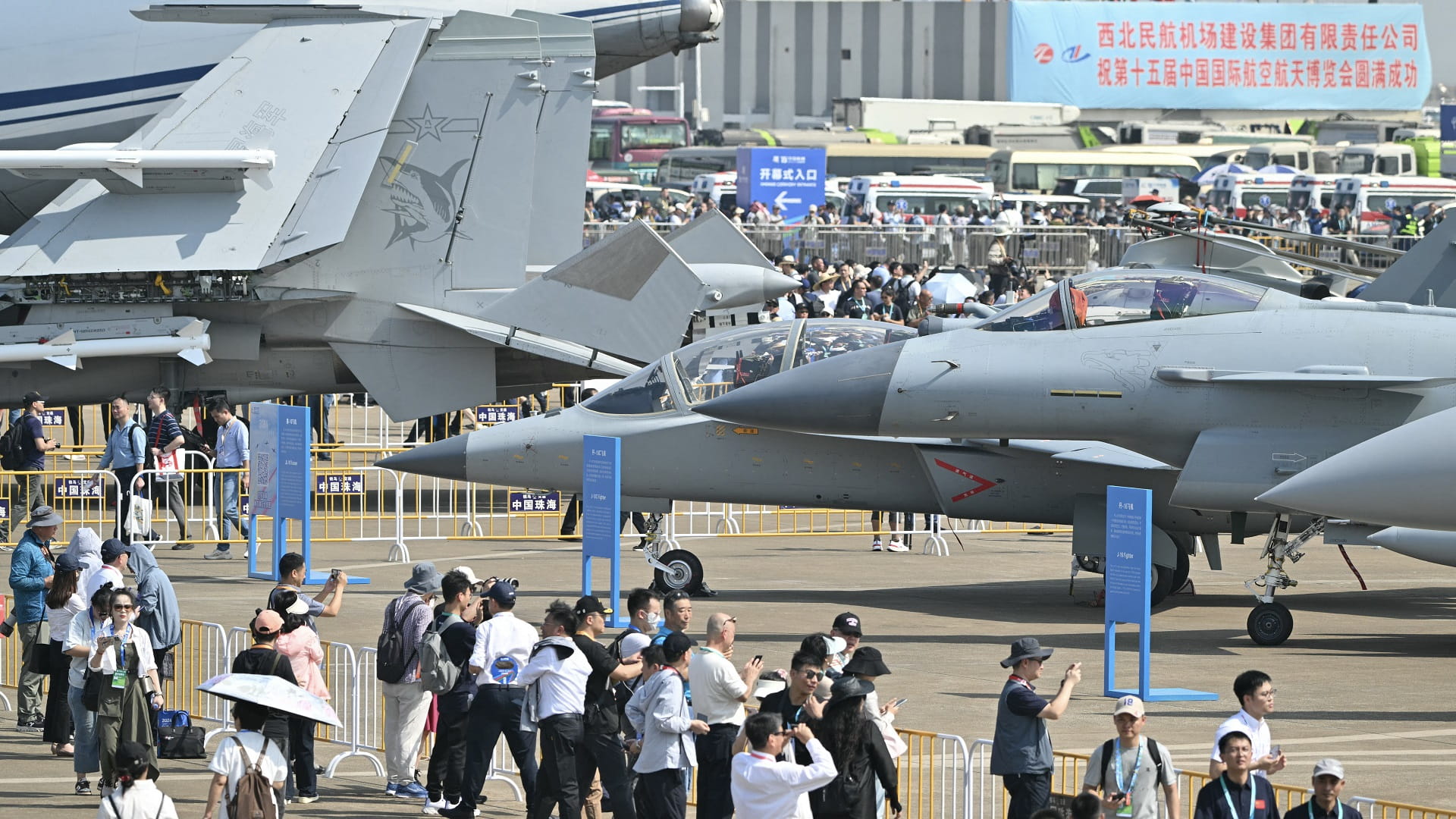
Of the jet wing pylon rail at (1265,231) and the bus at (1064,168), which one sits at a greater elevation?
the bus at (1064,168)

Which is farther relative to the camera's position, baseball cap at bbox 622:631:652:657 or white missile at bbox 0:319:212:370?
white missile at bbox 0:319:212:370

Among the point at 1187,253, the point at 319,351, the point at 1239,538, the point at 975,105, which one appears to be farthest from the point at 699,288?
the point at 975,105

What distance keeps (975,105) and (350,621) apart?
75.2m

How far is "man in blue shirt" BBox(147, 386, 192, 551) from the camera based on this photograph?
18.2 metres

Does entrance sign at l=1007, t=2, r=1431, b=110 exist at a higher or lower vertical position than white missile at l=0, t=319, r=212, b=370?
higher

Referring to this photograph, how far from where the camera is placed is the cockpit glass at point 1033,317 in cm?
1473

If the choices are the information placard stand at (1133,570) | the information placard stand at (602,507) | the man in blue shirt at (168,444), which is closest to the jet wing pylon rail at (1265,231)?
the information placard stand at (1133,570)

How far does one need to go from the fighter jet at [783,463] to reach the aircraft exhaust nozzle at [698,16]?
6471mm

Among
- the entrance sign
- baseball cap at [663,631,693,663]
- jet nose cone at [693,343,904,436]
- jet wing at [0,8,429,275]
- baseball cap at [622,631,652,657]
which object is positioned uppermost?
the entrance sign

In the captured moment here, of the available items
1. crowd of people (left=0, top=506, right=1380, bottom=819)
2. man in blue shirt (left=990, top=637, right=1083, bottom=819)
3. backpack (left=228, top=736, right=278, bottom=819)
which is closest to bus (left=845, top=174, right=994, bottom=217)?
crowd of people (left=0, top=506, right=1380, bottom=819)

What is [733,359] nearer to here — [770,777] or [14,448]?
[14,448]

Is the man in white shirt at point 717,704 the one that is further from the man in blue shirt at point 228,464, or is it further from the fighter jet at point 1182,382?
the man in blue shirt at point 228,464

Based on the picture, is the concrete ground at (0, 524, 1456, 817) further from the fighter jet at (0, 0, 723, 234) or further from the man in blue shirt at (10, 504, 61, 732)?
the fighter jet at (0, 0, 723, 234)

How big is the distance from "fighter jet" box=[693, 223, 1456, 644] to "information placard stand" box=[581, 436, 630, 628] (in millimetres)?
1177
